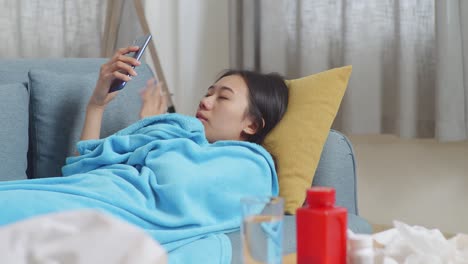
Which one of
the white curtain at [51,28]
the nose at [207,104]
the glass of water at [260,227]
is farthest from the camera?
the white curtain at [51,28]

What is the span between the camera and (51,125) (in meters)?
1.96

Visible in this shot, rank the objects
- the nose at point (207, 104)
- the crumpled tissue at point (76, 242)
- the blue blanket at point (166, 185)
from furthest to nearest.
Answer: the nose at point (207, 104), the blue blanket at point (166, 185), the crumpled tissue at point (76, 242)

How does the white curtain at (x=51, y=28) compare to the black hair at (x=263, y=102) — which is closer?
the black hair at (x=263, y=102)

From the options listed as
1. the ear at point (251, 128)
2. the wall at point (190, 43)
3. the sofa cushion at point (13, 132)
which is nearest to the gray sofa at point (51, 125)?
the sofa cushion at point (13, 132)

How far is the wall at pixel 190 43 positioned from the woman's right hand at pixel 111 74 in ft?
4.14

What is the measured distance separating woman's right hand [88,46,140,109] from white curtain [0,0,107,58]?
1.09m

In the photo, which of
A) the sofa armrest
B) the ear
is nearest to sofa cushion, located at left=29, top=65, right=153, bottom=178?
Result: the ear

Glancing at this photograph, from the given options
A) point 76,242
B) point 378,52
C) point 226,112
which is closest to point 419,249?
point 76,242

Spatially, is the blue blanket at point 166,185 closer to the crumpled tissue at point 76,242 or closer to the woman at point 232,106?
the woman at point 232,106

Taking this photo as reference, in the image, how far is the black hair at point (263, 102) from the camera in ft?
6.47

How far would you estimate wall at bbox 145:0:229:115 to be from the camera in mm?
3131

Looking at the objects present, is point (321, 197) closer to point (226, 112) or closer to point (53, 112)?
point (226, 112)

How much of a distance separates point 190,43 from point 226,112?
130cm

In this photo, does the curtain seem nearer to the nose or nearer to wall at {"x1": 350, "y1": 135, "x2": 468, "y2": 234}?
wall at {"x1": 350, "y1": 135, "x2": 468, "y2": 234}
